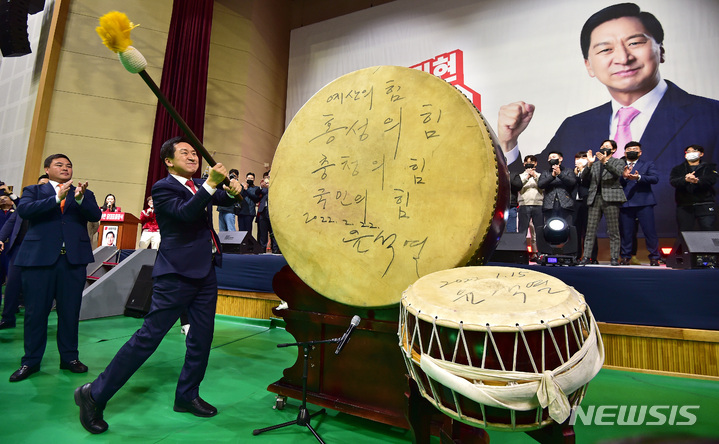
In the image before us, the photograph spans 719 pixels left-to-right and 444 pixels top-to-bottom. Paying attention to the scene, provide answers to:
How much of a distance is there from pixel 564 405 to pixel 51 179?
3.16m

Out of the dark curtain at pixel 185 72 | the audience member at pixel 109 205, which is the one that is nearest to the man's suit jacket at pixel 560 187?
the dark curtain at pixel 185 72

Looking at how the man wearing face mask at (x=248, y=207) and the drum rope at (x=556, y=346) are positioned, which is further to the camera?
the man wearing face mask at (x=248, y=207)

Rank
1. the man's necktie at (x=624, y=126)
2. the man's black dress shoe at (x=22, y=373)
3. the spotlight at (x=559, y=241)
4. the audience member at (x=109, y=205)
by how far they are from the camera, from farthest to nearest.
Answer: the audience member at (x=109, y=205) → the man's necktie at (x=624, y=126) → the spotlight at (x=559, y=241) → the man's black dress shoe at (x=22, y=373)

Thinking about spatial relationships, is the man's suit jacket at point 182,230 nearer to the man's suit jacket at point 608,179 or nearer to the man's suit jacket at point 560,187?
the man's suit jacket at point 608,179

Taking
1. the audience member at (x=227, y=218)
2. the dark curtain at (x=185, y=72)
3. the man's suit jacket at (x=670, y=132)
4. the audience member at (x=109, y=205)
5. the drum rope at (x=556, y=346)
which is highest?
the dark curtain at (x=185, y=72)

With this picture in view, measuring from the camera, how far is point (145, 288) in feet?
14.1

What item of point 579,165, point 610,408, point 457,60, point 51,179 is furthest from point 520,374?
point 457,60

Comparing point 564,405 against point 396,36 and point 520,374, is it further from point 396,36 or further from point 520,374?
point 396,36

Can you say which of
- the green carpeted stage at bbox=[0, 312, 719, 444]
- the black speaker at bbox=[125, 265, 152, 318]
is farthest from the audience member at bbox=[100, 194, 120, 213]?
the green carpeted stage at bbox=[0, 312, 719, 444]

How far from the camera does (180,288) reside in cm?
170

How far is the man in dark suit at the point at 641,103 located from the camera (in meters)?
5.11

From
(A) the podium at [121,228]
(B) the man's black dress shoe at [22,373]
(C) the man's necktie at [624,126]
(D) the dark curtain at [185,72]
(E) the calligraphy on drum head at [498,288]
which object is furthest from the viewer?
(D) the dark curtain at [185,72]

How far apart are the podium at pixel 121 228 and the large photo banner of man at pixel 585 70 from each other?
5662 mm

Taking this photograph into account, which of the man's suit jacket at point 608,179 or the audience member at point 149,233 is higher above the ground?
the man's suit jacket at point 608,179
